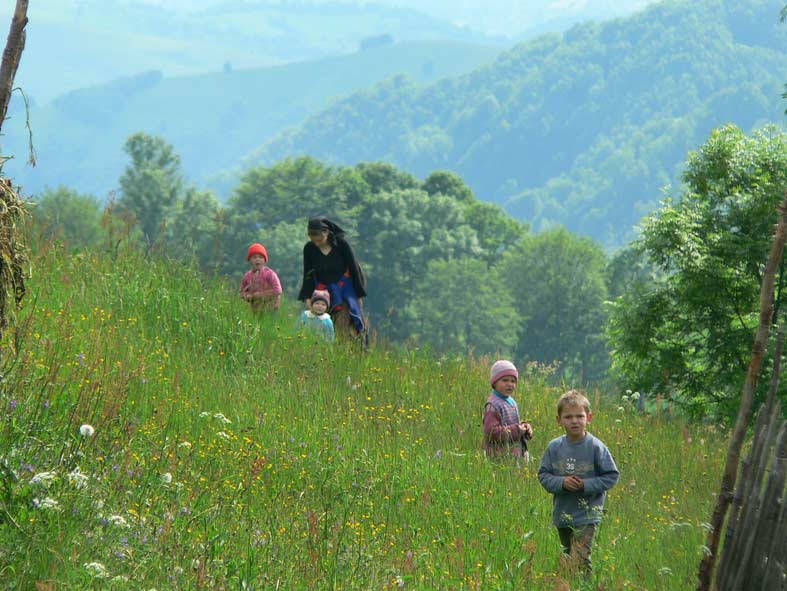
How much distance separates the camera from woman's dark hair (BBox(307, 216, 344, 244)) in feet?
38.7

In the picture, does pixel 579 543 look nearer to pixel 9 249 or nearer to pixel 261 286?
pixel 9 249

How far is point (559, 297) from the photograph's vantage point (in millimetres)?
87375

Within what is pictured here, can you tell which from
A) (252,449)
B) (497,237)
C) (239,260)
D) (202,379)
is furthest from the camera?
(497,237)

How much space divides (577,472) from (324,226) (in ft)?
21.1

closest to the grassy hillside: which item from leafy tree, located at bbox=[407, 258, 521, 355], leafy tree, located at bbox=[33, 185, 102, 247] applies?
leafy tree, located at bbox=[407, 258, 521, 355]

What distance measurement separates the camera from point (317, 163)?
88812 millimetres

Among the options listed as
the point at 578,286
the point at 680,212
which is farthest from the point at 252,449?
the point at 578,286

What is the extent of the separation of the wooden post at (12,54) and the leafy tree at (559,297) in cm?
7914

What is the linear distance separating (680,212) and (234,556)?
14627 millimetres

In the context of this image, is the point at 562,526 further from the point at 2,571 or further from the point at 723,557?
the point at 2,571

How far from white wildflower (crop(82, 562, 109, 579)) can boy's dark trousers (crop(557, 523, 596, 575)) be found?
8.18 ft

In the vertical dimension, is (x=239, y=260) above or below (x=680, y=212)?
below

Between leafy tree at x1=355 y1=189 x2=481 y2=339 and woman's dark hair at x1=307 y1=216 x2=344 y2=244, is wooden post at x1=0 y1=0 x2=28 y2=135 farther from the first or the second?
leafy tree at x1=355 y1=189 x2=481 y2=339

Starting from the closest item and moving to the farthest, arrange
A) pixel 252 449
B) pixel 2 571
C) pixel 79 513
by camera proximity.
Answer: pixel 2 571 < pixel 79 513 < pixel 252 449
